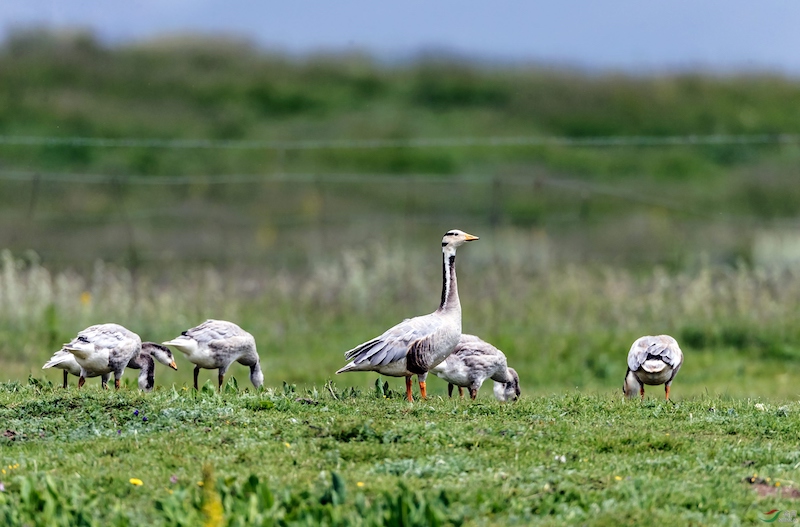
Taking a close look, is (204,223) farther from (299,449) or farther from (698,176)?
(299,449)

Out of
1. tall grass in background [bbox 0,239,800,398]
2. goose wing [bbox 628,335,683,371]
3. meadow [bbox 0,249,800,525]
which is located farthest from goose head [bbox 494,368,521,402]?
tall grass in background [bbox 0,239,800,398]

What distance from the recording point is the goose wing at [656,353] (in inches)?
436

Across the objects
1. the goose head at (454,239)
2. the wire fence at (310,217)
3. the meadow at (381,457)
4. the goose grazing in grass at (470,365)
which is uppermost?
the wire fence at (310,217)

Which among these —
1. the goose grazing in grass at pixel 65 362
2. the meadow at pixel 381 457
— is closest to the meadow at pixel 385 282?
the meadow at pixel 381 457

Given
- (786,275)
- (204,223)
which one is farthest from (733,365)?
(204,223)

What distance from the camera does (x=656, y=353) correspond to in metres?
11.1

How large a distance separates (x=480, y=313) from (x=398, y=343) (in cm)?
895

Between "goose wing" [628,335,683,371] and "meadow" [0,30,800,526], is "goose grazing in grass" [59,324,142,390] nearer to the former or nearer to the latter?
"meadow" [0,30,800,526]

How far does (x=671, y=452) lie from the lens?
8.44 meters

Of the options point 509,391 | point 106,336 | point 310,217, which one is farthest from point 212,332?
point 310,217

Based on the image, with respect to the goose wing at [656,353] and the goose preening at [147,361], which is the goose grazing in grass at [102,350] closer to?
the goose preening at [147,361]

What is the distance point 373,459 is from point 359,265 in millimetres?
11775

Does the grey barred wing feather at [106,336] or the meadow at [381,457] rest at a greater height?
the grey barred wing feather at [106,336]

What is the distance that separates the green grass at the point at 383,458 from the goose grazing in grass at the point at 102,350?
50 centimetres
